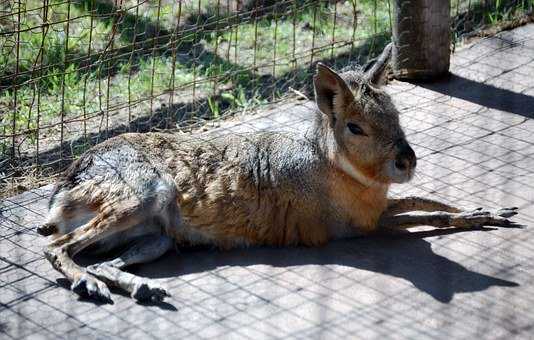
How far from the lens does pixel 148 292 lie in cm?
459

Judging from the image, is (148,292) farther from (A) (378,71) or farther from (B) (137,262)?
(A) (378,71)

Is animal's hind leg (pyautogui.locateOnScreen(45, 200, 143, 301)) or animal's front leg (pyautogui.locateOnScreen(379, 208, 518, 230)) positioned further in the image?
animal's front leg (pyautogui.locateOnScreen(379, 208, 518, 230))

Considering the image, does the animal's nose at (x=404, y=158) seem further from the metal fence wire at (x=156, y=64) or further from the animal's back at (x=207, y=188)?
the metal fence wire at (x=156, y=64)

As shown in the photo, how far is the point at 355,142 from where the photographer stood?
506 cm

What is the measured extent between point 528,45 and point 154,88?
9.94 feet

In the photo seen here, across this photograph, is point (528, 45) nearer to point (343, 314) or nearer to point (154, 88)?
point (154, 88)

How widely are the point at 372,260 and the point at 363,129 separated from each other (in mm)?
682

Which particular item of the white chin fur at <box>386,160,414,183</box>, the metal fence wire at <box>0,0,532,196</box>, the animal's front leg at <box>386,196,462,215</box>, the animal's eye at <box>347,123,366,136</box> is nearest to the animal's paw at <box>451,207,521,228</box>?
the animal's front leg at <box>386,196,462,215</box>

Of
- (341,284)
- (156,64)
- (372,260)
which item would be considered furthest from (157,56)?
(341,284)

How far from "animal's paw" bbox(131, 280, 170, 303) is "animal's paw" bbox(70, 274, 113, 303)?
14 cm

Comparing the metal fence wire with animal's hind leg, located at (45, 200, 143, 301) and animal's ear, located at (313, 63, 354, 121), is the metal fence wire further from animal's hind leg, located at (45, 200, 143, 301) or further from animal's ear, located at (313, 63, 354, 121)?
animal's ear, located at (313, 63, 354, 121)

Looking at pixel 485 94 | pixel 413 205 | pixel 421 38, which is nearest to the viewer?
pixel 413 205

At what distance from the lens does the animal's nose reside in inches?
194

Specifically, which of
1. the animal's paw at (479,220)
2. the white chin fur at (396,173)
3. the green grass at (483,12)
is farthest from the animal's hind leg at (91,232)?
the green grass at (483,12)
